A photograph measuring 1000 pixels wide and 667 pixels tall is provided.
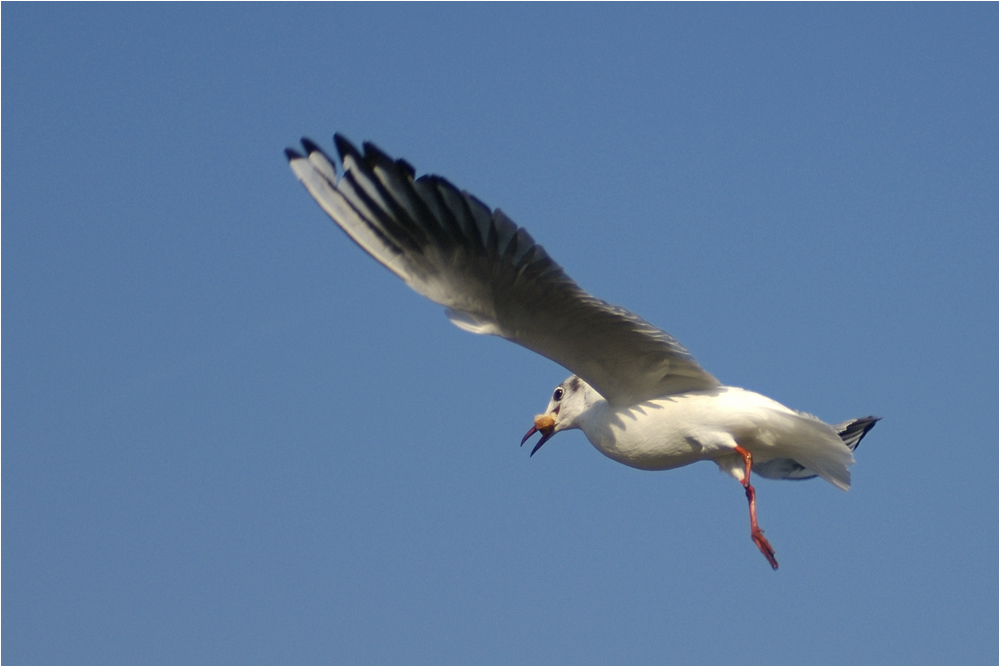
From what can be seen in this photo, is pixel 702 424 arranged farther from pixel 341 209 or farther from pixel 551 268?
pixel 341 209

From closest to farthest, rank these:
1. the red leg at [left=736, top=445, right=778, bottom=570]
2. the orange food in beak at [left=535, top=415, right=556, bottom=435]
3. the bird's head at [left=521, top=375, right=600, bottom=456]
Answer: the red leg at [left=736, top=445, right=778, bottom=570] < the bird's head at [left=521, top=375, right=600, bottom=456] < the orange food in beak at [left=535, top=415, right=556, bottom=435]

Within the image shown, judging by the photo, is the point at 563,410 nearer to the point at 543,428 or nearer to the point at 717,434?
the point at 543,428

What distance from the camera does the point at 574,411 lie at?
342 inches

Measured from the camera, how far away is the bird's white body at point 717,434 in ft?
25.5

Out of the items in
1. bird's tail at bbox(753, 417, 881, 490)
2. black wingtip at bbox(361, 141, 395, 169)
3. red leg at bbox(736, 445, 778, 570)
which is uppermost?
black wingtip at bbox(361, 141, 395, 169)

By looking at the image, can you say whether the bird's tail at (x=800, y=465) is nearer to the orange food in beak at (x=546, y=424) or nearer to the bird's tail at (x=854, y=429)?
the bird's tail at (x=854, y=429)

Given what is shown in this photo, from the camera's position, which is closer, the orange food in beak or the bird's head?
the bird's head

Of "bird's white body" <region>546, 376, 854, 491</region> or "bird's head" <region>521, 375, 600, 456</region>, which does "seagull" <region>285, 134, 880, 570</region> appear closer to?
"bird's white body" <region>546, 376, 854, 491</region>

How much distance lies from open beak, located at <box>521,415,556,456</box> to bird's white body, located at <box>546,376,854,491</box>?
0.70 meters

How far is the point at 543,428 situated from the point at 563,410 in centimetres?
18

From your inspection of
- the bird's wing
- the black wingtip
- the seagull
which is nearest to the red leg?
the seagull

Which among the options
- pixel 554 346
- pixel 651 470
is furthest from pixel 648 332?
pixel 651 470

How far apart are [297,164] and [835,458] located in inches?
139

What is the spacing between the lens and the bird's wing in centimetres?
693
